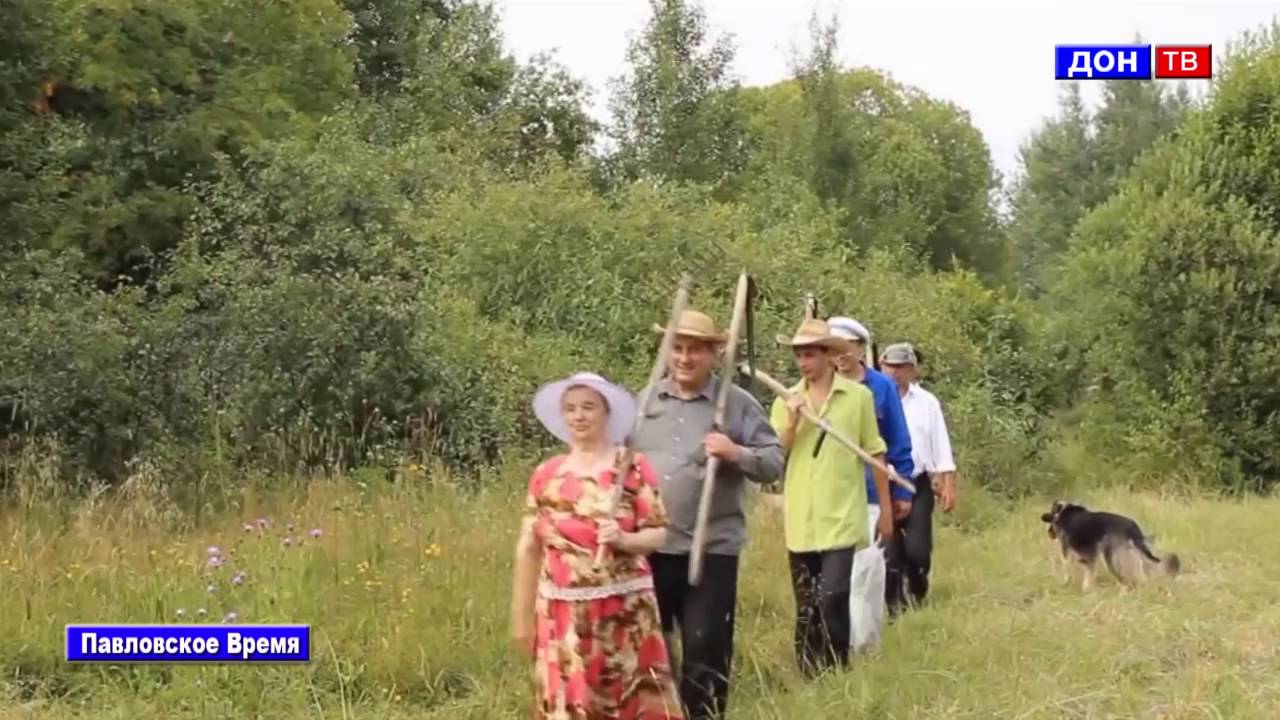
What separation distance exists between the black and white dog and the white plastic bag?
258 centimetres

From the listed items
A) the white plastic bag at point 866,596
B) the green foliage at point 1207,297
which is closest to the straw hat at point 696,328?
the white plastic bag at point 866,596

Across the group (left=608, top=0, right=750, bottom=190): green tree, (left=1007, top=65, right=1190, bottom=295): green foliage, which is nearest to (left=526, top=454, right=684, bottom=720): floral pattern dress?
(left=608, top=0, right=750, bottom=190): green tree

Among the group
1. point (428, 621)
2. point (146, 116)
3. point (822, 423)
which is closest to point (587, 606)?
point (822, 423)

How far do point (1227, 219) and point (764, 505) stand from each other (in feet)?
31.6

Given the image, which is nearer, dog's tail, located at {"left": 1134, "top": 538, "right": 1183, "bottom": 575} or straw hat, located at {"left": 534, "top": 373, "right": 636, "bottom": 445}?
straw hat, located at {"left": 534, "top": 373, "right": 636, "bottom": 445}

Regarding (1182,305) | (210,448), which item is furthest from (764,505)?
(1182,305)

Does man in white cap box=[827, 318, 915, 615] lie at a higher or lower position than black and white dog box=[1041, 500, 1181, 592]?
higher

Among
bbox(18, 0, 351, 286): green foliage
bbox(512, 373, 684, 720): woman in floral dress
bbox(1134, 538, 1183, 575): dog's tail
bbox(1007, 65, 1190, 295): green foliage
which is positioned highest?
bbox(1007, 65, 1190, 295): green foliage

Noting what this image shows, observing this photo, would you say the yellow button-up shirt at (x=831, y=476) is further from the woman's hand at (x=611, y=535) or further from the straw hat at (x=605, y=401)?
the woman's hand at (x=611, y=535)

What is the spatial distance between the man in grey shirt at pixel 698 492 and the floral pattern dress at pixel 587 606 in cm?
48

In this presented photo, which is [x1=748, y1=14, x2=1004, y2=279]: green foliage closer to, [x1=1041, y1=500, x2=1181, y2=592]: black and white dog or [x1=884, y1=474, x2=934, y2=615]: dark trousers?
[x1=1041, y1=500, x2=1181, y2=592]: black and white dog

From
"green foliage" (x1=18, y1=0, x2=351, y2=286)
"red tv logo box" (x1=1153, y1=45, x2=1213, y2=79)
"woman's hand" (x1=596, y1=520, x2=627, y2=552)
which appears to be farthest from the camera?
"green foliage" (x1=18, y1=0, x2=351, y2=286)

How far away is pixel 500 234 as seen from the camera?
15219 mm

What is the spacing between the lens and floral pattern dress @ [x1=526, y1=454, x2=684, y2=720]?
4434 millimetres
